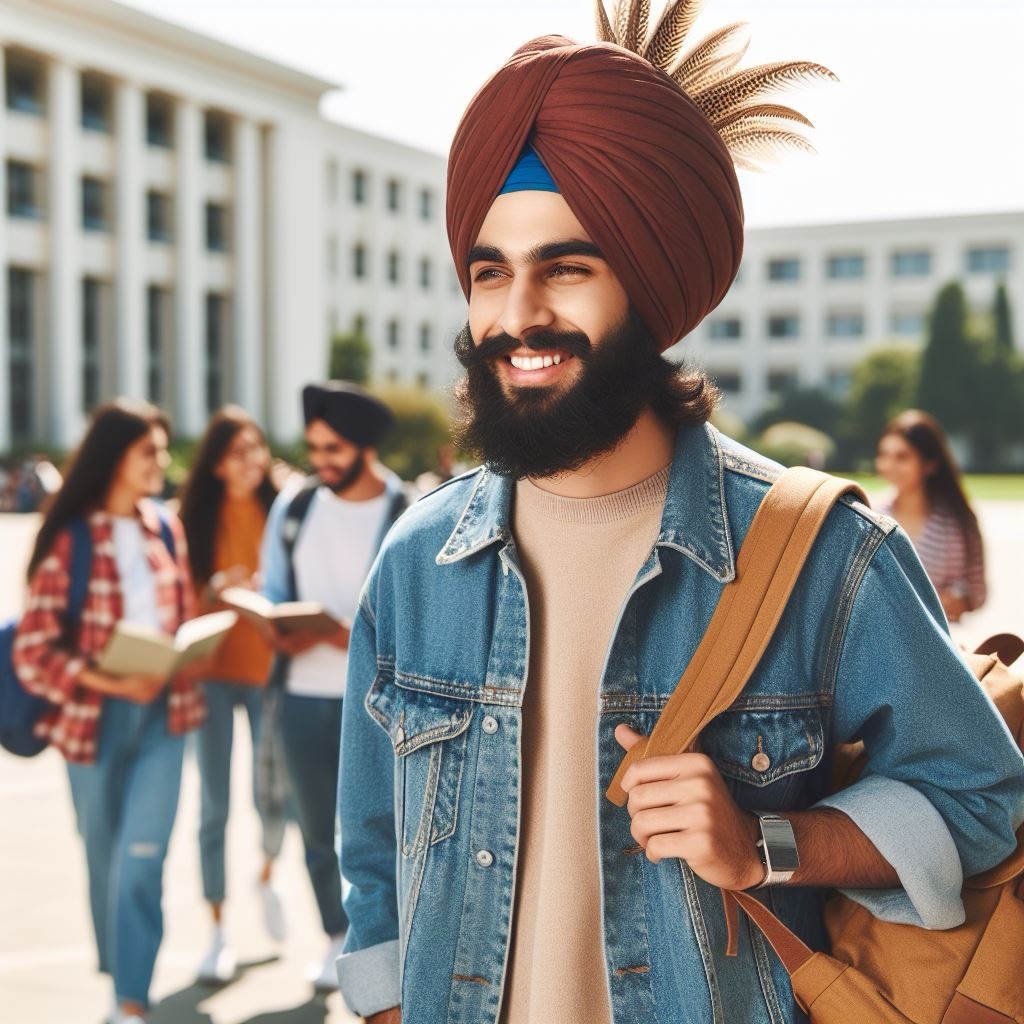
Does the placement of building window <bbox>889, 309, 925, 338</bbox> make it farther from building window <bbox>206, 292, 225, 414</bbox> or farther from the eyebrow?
the eyebrow

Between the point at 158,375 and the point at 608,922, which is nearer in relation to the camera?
the point at 608,922

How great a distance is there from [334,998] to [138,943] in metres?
0.80

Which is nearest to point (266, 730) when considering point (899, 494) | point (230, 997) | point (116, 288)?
point (230, 997)

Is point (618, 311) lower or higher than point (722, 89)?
lower

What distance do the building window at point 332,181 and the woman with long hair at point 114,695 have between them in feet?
222

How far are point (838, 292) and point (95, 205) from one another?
161 ft

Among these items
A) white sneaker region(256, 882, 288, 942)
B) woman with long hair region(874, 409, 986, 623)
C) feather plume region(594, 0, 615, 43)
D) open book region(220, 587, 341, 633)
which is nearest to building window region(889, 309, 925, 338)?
woman with long hair region(874, 409, 986, 623)

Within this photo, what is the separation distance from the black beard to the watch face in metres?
0.56

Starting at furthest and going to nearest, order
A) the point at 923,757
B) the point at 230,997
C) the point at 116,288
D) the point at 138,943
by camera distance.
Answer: the point at 116,288
the point at 230,997
the point at 138,943
the point at 923,757

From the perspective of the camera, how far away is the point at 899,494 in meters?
7.28

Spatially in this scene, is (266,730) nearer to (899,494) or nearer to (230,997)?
(230,997)

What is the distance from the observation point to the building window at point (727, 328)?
90375 millimetres

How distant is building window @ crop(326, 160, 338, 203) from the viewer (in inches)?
2783

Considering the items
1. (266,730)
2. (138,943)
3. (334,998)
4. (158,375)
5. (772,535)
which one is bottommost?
(334,998)
